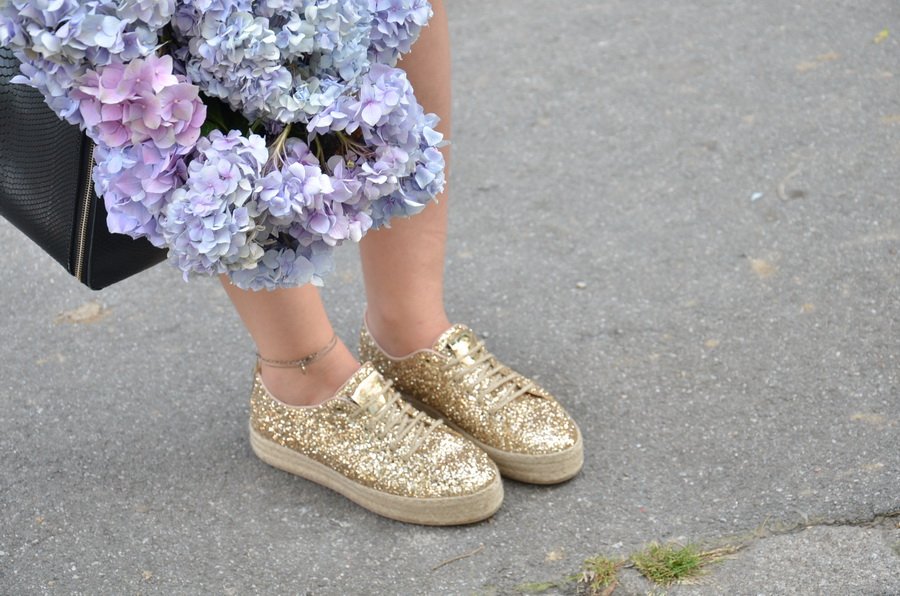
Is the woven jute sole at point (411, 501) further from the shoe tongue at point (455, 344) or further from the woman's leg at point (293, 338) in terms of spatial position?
the shoe tongue at point (455, 344)

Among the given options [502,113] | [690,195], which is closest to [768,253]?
[690,195]

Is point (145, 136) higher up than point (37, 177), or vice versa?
point (145, 136)

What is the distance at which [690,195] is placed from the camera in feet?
7.78

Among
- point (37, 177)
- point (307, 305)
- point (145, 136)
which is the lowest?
point (307, 305)

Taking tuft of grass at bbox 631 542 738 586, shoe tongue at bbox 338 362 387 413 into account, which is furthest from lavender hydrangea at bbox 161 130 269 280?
tuft of grass at bbox 631 542 738 586

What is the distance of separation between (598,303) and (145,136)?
3.96 ft

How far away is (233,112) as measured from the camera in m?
1.14

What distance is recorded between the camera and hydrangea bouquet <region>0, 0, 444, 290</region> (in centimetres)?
101

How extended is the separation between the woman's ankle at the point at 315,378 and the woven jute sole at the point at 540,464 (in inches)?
10.0

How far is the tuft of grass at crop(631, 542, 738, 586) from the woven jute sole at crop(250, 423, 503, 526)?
9.3 inches

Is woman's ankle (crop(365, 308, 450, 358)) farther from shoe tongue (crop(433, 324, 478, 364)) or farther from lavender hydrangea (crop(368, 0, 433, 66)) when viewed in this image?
lavender hydrangea (crop(368, 0, 433, 66))

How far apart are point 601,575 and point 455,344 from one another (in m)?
0.45

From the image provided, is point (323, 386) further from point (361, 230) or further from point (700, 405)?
point (700, 405)

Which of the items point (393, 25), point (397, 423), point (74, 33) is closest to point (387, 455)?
point (397, 423)
